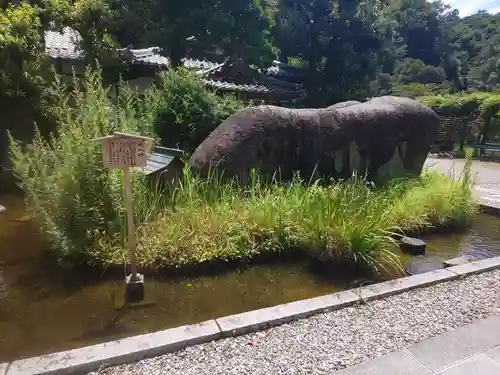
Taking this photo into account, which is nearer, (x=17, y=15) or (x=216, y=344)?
(x=216, y=344)

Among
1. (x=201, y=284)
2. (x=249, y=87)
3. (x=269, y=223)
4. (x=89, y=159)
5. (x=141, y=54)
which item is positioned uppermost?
(x=141, y=54)

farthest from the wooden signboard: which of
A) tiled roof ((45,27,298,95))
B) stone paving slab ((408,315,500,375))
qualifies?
tiled roof ((45,27,298,95))

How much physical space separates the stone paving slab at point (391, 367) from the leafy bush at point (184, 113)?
554 cm

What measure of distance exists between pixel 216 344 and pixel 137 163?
71.1 inches

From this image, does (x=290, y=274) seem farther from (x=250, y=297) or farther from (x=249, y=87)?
(x=249, y=87)

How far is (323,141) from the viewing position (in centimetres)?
695

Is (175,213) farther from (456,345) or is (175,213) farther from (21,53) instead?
(21,53)

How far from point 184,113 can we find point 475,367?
6.09 metres

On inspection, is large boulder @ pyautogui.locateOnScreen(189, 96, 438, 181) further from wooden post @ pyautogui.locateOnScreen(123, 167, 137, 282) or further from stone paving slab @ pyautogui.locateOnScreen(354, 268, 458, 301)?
stone paving slab @ pyautogui.locateOnScreen(354, 268, 458, 301)

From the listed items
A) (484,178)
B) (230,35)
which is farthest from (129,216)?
(484,178)

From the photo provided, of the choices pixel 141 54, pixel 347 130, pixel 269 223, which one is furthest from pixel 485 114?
pixel 269 223

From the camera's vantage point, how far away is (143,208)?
16.2 feet

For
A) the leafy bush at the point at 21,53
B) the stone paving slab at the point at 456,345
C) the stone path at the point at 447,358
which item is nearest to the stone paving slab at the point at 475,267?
the stone paving slab at the point at 456,345

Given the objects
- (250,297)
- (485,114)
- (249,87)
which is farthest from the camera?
(485,114)
